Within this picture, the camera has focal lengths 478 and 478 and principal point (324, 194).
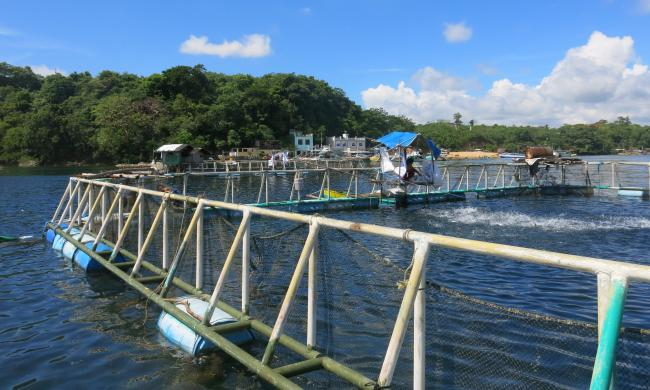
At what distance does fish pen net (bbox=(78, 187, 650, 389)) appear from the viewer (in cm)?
439

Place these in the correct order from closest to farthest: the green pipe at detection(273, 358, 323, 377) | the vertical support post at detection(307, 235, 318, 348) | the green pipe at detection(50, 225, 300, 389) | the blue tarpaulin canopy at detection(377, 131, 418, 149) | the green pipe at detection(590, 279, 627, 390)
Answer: the green pipe at detection(590, 279, 627, 390) → the green pipe at detection(50, 225, 300, 389) → the green pipe at detection(273, 358, 323, 377) → the vertical support post at detection(307, 235, 318, 348) → the blue tarpaulin canopy at detection(377, 131, 418, 149)

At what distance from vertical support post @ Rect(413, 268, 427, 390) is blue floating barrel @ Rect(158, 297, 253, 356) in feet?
11.4

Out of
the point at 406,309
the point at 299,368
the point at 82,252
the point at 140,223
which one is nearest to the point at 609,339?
the point at 406,309

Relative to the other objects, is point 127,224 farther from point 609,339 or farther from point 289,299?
point 609,339

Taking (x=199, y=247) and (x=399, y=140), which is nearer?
(x=199, y=247)

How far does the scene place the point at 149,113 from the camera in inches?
3637

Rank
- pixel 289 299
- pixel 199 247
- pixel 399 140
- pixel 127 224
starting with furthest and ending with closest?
pixel 399 140
pixel 127 224
pixel 199 247
pixel 289 299

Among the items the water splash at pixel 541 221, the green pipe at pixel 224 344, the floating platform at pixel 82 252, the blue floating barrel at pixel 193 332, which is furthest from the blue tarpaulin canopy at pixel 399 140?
the blue floating barrel at pixel 193 332

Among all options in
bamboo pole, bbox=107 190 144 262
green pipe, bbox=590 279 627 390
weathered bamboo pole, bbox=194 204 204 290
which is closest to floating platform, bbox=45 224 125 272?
bamboo pole, bbox=107 190 144 262

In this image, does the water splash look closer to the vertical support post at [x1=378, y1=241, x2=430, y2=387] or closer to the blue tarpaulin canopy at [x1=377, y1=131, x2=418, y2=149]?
the blue tarpaulin canopy at [x1=377, y1=131, x2=418, y2=149]

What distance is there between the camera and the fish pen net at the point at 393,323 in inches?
173

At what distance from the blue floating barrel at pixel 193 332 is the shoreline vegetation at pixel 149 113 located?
80871 millimetres

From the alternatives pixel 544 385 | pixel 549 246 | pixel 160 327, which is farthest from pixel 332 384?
pixel 549 246

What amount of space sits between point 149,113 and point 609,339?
97.6m
